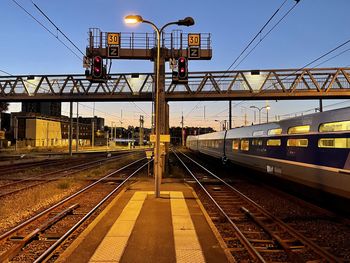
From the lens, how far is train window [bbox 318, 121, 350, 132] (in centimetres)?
1146

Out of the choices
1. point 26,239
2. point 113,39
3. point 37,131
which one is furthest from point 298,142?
point 37,131

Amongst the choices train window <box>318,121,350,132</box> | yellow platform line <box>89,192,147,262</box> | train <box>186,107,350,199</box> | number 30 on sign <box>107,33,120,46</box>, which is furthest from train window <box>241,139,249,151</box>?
yellow platform line <box>89,192,147,262</box>

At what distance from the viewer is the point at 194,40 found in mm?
21391

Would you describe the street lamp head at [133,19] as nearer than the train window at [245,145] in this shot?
Yes

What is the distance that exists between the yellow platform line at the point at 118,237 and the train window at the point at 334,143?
255 inches

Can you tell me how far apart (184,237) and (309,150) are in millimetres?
7333

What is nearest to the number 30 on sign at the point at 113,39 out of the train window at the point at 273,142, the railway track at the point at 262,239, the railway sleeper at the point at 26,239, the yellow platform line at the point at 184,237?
the train window at the point at 273,142

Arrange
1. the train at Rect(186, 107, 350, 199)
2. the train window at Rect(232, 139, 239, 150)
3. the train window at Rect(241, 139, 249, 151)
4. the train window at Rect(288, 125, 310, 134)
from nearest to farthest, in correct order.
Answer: the train at Rect(186, 107, 350, 199) → the train window at Rect(288, 125, 310, 134) → the train window at Rect(241, 139, 249, 151) → the train window at Rect(232, 139, 239, 150)

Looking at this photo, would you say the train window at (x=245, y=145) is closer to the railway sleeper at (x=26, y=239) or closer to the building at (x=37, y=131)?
the railway sleeper at (x=26, y=239)

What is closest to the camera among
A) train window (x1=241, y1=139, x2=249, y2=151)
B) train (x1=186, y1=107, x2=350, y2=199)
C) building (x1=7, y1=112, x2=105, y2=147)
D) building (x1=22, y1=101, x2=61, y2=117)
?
train (x1=186, y1=107, x2=350, y2=199)

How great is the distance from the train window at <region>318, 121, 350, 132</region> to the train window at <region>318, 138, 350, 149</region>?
333 millimetres

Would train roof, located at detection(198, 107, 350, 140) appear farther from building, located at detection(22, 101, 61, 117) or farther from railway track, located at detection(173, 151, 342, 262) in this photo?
building, located at detection(22, 101, 61, 117)

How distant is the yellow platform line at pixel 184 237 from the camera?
700cm

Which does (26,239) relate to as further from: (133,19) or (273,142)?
(273,142)
